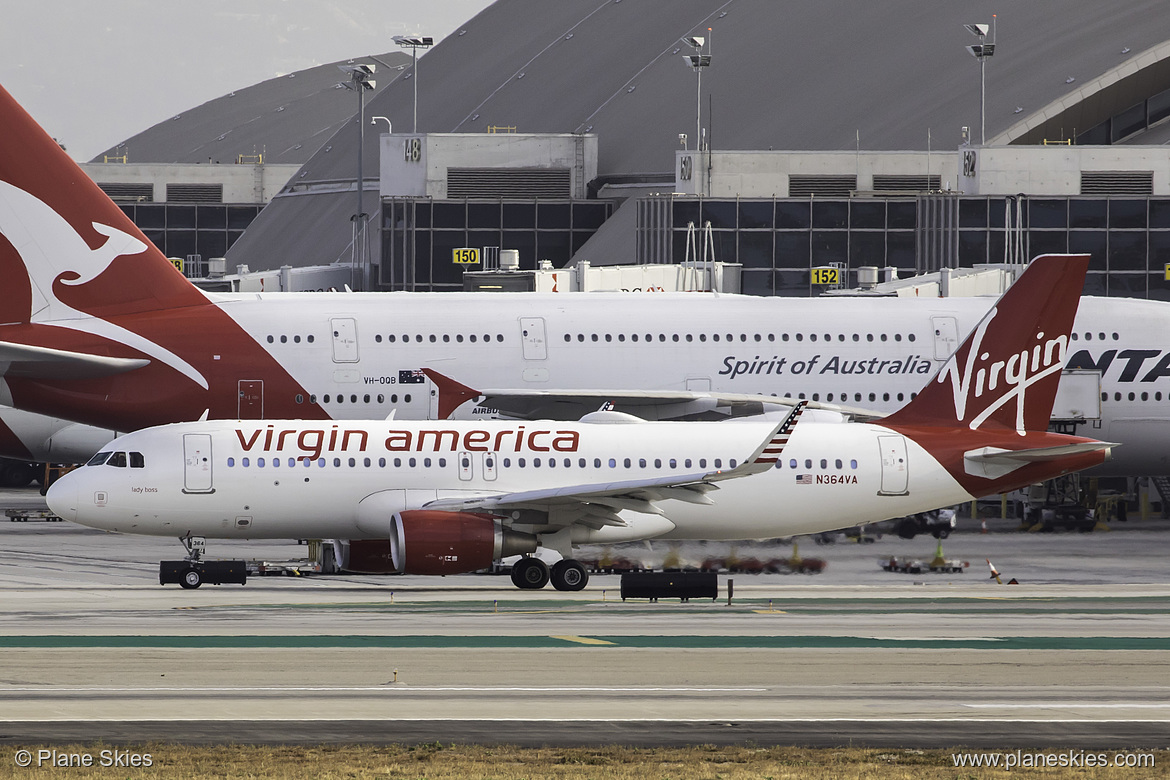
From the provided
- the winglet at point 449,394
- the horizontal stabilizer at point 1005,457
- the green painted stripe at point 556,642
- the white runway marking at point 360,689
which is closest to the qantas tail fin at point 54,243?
the winglet at point 449,394

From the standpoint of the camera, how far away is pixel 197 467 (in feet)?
122

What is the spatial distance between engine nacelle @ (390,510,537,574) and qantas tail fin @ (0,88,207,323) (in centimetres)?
1429

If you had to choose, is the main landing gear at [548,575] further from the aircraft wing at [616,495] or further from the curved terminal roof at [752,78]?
the curved terminal roof at [752,78]

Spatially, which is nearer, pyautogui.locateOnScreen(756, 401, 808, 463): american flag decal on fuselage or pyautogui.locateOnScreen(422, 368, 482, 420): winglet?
pyautogui.locateOnScreen(756, 401, 808, 463): american flag decal on fuselage

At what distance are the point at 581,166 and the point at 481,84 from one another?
24.6m

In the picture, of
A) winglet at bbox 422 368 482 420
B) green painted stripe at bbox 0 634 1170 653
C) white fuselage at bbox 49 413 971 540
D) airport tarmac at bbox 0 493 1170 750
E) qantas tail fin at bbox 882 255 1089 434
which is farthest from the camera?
winglet at bbox 422 368 482 420

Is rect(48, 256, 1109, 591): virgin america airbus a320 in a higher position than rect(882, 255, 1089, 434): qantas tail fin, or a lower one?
lower

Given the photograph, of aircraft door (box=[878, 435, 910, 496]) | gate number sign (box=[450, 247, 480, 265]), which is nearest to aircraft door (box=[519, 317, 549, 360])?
aircraft door (box=[878, 435, 910, 496])

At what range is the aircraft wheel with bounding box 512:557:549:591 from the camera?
125 ft

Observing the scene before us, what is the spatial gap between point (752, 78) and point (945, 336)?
62.4 m

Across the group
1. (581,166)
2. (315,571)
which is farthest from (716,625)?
(581,166)

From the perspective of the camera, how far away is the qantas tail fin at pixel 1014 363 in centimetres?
4112

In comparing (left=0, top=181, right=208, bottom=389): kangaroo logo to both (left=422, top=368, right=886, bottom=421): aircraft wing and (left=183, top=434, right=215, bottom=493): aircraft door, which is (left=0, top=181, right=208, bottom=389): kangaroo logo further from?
(left=183, top=434, right=215, bottom=493): aircraft door

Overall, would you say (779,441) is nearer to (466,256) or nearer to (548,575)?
(548,575)
